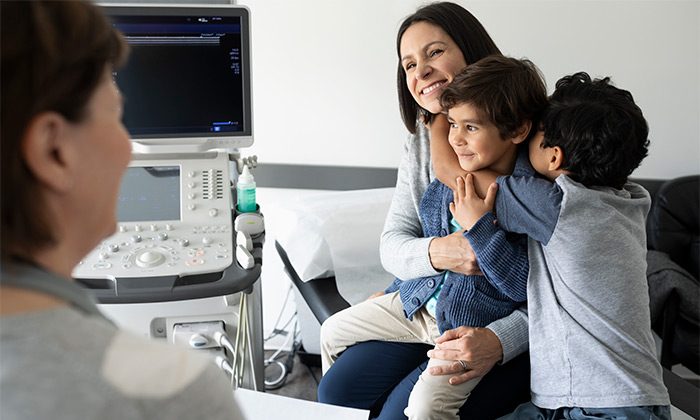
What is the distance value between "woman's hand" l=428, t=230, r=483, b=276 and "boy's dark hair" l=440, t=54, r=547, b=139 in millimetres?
255

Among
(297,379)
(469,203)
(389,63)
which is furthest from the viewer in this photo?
(297,379)

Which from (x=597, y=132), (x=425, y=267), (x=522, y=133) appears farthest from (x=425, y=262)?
(x=597, y=132)

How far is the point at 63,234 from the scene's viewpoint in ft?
1.71

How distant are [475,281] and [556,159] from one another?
0.33 metres

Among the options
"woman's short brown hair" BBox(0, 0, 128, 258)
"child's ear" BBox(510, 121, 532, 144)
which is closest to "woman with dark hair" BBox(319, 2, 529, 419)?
"child's ear" BBox(510, 121, 532, 144)

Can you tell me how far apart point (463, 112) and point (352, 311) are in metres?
0.60

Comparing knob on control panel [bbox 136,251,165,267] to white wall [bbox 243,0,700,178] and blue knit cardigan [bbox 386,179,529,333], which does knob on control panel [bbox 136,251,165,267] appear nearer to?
blue knit cardigan [bbox 386,179,529,333]

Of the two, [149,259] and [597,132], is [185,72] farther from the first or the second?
[597,132]

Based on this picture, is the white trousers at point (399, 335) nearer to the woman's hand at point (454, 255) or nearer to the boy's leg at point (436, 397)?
the boy's leg at point (436, 397)

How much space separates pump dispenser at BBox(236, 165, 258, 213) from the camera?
5.51 feet

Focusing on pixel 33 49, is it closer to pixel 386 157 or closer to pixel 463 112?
pixel 463 112

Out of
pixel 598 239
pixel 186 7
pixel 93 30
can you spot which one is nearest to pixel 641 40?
pixel 598 239

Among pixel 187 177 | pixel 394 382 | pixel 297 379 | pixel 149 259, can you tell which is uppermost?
pixel 187 177

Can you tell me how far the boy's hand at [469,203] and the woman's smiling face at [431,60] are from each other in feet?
0.87
